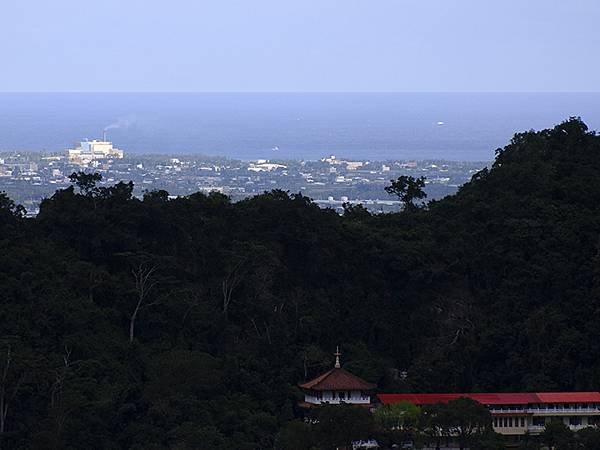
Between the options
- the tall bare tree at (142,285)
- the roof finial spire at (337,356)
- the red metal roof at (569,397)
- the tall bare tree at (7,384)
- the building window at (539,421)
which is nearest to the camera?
the tall bare tree at (7,384)

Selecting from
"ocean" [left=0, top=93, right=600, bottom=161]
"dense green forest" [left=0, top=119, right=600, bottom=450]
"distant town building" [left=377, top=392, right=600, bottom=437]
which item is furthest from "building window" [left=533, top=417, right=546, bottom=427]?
"ocean" [left=0, top=93, right=600, bottom=161]

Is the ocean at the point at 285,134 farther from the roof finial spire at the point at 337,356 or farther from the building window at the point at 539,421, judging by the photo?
the building window at the point at 539,421

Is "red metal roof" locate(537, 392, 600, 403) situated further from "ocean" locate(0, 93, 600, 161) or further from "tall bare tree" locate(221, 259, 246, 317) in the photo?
"ocean" locate(0, 93, 600, 161)

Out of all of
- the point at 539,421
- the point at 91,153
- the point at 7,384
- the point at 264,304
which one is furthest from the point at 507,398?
the point at 91,153

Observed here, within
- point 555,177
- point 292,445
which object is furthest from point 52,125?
point 292,445

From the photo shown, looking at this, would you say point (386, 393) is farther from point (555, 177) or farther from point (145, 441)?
point (555, 177)

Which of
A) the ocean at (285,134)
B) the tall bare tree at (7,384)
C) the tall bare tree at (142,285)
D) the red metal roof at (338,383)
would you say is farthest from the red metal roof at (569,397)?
the ocean at (285,134)
